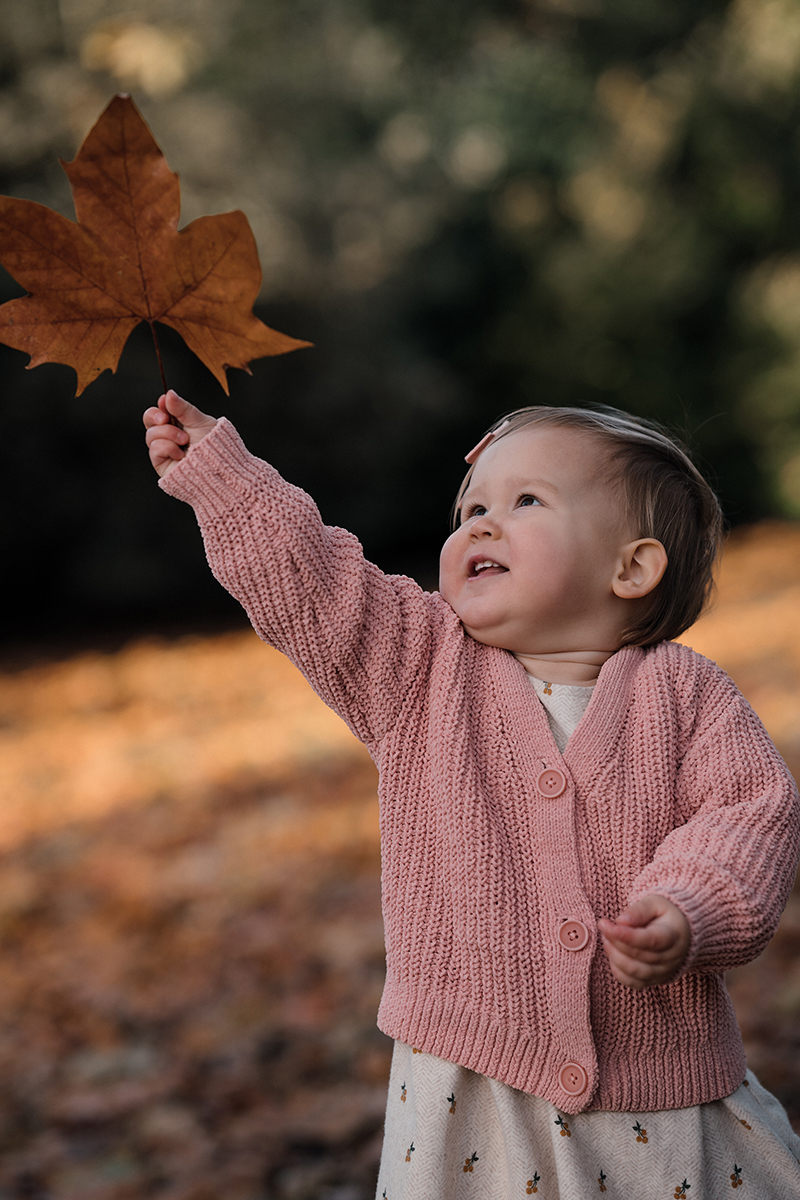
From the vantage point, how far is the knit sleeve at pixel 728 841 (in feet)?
4.23

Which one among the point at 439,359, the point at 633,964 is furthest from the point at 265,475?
the point at 439,359

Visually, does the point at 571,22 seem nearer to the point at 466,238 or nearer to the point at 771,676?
the point at 466,238

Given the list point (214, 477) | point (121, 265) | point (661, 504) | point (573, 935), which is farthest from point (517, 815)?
point (121, 265)

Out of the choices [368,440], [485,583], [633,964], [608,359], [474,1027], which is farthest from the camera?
[608,359]

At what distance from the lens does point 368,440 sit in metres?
8.96

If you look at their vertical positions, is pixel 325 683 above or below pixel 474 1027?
above

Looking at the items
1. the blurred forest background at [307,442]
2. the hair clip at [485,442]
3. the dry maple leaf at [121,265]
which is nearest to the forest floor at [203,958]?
the blurred forest background at [307,442]

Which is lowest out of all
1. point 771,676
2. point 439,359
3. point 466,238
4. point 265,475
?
point 265,475

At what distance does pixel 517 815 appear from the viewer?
144 cm

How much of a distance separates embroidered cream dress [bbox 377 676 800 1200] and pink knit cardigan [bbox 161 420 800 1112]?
0.13 ft

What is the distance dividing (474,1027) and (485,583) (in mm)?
603

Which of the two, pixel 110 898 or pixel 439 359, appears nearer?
pixel 110 898

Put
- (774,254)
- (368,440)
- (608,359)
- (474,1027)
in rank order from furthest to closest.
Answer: (774,254), (608,359), (368,440), (474,1027)

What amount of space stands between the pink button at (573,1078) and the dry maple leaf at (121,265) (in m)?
1.01
